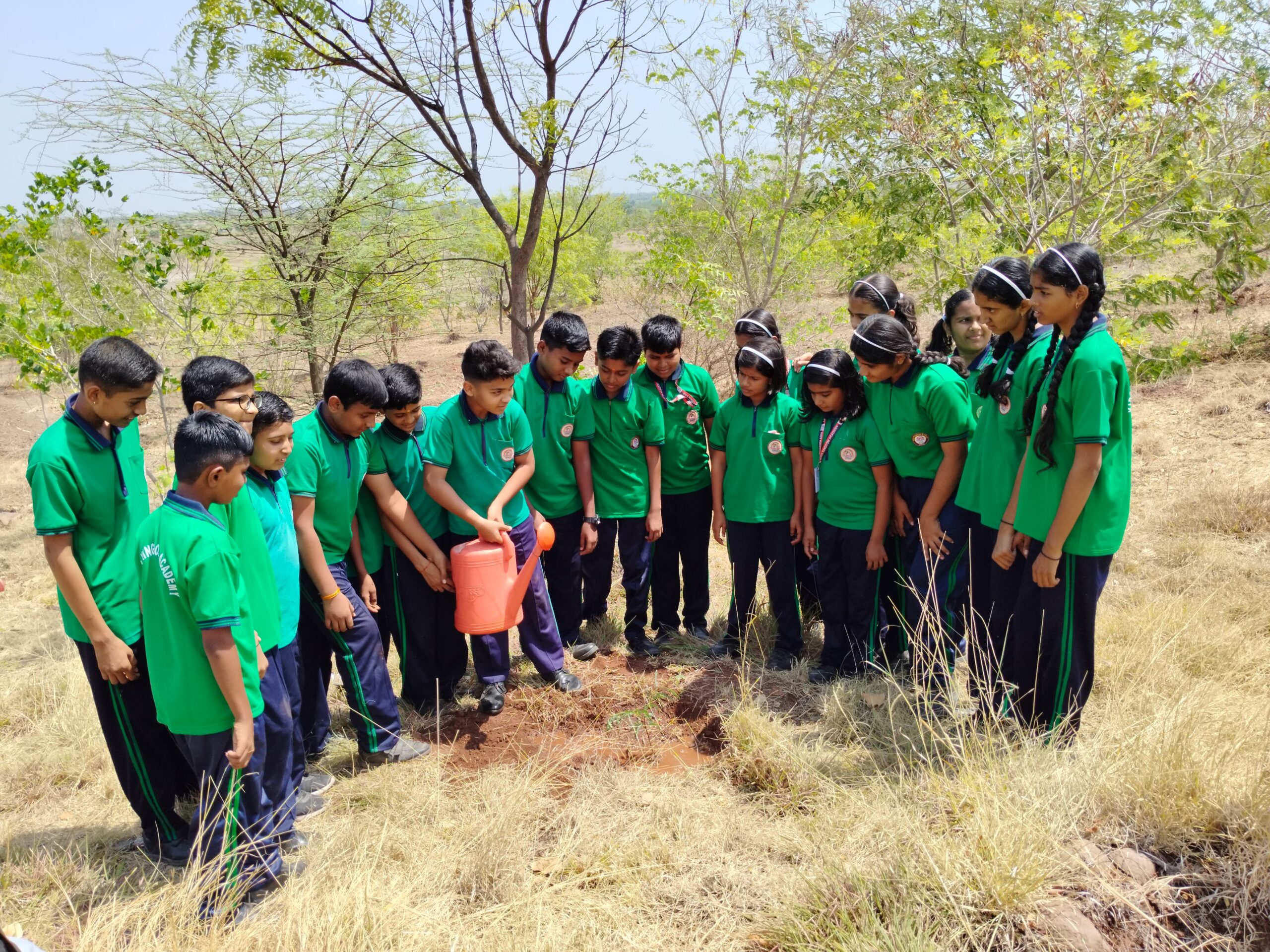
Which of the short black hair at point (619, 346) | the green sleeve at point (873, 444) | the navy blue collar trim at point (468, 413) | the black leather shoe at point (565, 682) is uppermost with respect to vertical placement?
the short black hair at point (619, 346)

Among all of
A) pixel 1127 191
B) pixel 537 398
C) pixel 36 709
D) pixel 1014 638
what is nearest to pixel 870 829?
pixel 1014 638

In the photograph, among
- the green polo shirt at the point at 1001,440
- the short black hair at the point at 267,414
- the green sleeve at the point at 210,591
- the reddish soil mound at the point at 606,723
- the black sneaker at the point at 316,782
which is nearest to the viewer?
the green sleeve at the point at 210,591

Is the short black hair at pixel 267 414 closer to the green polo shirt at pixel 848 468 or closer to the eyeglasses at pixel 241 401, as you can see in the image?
the eyeglasses at pixel 241 401

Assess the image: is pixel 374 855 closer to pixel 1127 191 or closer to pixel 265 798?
pixel 265 798

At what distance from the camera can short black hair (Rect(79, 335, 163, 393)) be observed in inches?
101

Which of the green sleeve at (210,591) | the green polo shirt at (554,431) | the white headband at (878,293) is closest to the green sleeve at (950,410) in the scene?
the white headband at (878,293)

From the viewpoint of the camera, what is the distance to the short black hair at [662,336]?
13.4 ft

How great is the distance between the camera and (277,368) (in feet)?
24.7

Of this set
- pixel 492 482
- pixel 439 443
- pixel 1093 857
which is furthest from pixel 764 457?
pixel 1093 857

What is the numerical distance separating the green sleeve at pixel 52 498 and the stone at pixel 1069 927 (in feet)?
9.45

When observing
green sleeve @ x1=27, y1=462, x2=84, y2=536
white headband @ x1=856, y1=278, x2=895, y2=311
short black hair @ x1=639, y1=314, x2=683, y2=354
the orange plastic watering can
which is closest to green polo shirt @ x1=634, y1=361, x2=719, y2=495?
short black hair @ x1=639, y1=314, x2=683, y2=354

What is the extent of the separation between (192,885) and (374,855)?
52 centimetres

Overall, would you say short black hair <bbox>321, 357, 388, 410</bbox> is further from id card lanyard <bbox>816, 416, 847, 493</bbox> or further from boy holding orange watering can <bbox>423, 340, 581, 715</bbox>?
id card lanyard <bbox>816, 416, 847, 493</bbox>

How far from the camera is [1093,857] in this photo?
2305 millimetres
